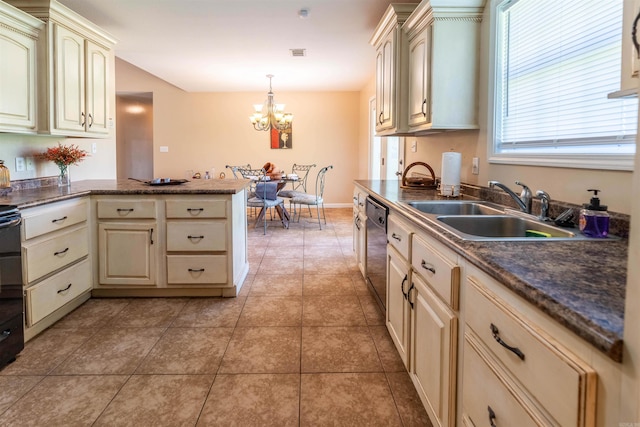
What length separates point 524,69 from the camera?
2186 mm

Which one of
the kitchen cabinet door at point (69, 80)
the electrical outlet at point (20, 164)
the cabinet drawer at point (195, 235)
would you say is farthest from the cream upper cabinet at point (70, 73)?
the cabinet drawer at point (195, 235)

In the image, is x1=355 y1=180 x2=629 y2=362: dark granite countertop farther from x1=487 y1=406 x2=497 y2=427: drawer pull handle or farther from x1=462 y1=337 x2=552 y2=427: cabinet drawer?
x1=487 y1=406 x2=497 y2=427: drawer pull handle

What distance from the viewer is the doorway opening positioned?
9.27m

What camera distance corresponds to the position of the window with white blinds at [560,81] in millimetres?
1541

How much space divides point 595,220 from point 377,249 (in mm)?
1429

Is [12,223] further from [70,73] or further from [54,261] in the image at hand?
[70,73]

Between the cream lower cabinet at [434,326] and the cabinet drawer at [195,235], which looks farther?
the cabinet drawer at [195,235]

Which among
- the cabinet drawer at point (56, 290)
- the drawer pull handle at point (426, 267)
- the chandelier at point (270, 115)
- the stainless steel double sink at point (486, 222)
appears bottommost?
the cabinet drawer at point (56, 290)

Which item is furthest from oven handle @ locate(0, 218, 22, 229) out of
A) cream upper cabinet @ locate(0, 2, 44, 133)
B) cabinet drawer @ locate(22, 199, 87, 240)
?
cream upper cabinet @ locate(0, 2, 44, 133)

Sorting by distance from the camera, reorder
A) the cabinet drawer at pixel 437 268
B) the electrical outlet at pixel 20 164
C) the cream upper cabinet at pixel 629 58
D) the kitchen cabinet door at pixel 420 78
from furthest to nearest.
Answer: the electrical outlet at pixel 20 164, the kitchen cabinet door at pixel 420 78, the cabinet drawer at pixel 437 268, the cream upper cabinet at pixel 629 58

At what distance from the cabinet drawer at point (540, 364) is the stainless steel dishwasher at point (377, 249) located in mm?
1339

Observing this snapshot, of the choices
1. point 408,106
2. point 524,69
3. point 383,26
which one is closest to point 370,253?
point 408,106

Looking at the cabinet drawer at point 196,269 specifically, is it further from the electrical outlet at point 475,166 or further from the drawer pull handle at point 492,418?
the drawer pull handle at point 492,418

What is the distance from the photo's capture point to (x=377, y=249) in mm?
2682
